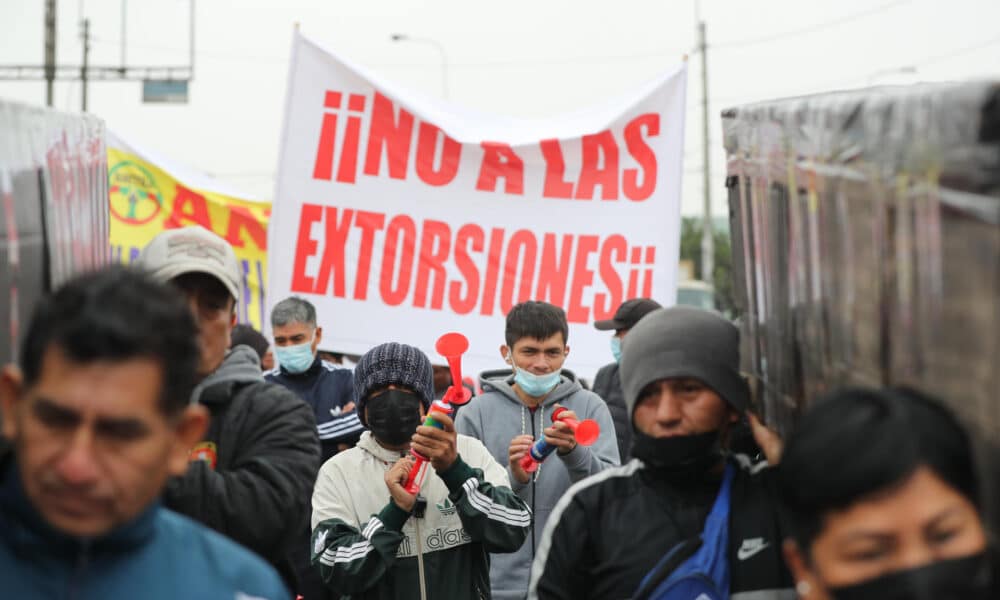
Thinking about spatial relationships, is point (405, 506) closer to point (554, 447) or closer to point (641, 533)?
point (554, 447)

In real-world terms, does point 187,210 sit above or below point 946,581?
above

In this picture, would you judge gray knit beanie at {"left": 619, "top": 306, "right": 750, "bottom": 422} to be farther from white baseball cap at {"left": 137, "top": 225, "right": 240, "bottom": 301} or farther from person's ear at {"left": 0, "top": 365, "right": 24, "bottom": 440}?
person's ear at {"left": 0, "top": 365, "right": 24, "bottom": 440}

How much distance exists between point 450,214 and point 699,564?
5.96m

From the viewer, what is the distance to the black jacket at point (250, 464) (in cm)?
296

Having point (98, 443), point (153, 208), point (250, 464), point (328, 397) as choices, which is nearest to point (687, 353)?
point (250, 464)

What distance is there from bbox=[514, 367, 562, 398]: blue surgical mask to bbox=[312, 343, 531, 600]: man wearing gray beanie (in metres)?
0.93

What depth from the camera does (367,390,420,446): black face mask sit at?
4.79 m

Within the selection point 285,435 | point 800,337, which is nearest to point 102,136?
point 285,435

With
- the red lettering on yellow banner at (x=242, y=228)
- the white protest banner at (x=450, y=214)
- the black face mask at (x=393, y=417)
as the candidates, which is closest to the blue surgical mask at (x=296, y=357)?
the white protest banner at (x=450, y=214)

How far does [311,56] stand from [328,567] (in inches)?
206

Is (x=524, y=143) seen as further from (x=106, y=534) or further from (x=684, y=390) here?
(x=106, y=534)

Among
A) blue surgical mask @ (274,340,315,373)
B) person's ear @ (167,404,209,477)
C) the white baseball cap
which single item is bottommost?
person's ear @ (167,404,209,477)

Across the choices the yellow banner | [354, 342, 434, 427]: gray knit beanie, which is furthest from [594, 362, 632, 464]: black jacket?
the yellow banner

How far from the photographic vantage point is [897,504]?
2.04 m
